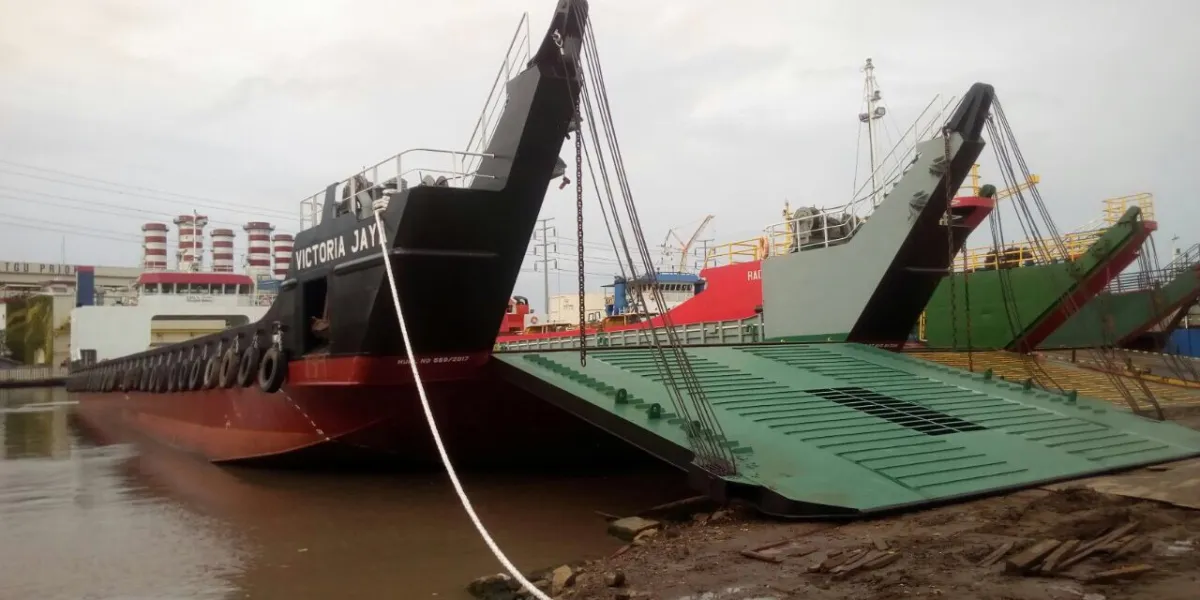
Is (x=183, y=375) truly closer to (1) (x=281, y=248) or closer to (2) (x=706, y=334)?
(2) (x=706, y=334)

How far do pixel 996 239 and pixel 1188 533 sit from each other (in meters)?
7.85

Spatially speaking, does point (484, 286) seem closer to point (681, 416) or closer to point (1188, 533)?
point (681, 416)

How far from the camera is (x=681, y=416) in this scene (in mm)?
6793

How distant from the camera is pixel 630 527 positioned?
6219 millimetres

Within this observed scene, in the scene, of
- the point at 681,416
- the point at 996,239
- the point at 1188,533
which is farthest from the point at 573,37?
the point at 996,239

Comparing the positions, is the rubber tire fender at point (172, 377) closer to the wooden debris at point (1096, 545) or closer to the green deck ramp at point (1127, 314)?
the wooden debris at point (1096, 545)

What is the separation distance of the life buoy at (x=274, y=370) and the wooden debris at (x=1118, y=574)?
30.1 feet

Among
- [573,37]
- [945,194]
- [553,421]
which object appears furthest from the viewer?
[945,194]

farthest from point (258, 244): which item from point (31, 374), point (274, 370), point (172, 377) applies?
point (274, 370)

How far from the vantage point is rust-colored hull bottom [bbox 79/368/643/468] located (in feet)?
29.8

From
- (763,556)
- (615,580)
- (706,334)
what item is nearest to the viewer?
(615,580)

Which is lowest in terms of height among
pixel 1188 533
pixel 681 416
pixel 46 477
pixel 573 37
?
pixel 46 477

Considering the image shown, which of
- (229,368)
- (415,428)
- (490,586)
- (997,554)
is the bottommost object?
(490,586)

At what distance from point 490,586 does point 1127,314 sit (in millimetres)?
18831
